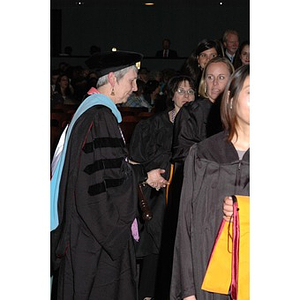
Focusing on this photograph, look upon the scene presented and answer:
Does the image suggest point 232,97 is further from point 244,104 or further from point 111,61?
point 111,61

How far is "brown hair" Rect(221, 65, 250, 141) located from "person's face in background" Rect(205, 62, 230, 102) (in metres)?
1.93

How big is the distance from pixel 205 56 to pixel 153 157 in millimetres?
901

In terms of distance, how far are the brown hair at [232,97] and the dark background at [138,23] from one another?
62.6 ft

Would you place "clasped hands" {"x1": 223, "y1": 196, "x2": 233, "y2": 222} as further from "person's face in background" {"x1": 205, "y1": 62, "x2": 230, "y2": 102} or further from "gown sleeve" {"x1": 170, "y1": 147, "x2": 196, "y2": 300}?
"person's face in background" {"x1": 205, "y1": 62, "x2": 230, "y2": 102}

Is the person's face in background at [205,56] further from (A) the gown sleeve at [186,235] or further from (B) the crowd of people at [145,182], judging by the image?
(A) the gown sleeve at [186,235]

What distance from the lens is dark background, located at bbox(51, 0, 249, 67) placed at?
21703mm

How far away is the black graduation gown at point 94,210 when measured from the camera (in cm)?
371

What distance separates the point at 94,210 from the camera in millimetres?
3742

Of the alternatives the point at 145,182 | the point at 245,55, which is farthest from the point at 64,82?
the point at 145,182

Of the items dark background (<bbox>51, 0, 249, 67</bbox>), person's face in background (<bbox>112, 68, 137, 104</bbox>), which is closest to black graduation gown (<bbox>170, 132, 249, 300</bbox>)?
person's face in background (<bbox>112, 68, 137, 104</bbox>)

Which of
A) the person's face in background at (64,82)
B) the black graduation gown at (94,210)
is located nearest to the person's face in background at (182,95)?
the black graduation gown at (94,210)
